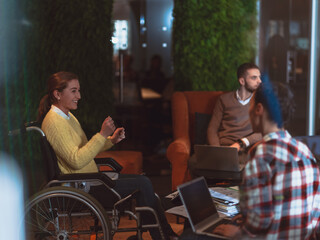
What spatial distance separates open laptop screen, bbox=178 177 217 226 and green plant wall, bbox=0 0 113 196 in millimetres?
3107

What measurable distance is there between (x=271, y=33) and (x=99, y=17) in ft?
8.16

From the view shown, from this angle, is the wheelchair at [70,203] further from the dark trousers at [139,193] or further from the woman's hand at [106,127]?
the woman's hand at [106,127]

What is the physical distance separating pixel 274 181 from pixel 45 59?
4.21 m

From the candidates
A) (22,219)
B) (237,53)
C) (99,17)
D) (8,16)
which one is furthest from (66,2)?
(22,219)

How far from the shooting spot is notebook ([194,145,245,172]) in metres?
3.50

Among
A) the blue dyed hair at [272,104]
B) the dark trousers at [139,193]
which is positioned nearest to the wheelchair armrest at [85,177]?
the dark trousers at [139,193]

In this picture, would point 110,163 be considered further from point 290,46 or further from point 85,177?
point 290,46

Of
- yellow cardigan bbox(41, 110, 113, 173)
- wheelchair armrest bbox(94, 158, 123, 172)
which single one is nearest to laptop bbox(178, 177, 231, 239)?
yellow cardigan bbox(41, 110, 113, 173)

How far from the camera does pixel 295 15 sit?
6.25 m

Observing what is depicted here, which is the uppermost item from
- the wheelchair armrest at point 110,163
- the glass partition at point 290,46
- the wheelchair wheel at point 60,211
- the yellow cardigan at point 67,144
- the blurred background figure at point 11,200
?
the glass partition at point 290,46

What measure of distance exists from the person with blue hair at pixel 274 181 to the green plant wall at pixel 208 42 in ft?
11.5

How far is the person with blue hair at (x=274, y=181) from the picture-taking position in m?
1.69

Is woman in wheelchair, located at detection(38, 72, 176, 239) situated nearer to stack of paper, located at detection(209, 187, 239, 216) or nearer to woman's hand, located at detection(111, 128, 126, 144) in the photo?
woman's hand, located at detection(111, 128, 126, 144)

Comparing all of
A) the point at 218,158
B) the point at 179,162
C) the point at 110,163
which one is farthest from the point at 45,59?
the point at 218,158
